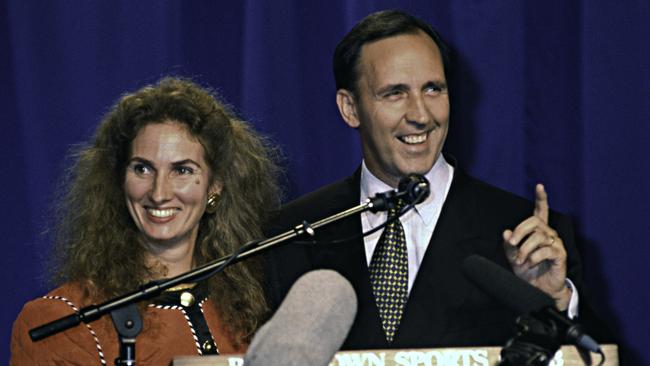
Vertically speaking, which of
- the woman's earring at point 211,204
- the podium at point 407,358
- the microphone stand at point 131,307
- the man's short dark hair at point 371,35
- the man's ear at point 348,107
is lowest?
the podium at point 407,358

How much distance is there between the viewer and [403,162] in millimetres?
2441

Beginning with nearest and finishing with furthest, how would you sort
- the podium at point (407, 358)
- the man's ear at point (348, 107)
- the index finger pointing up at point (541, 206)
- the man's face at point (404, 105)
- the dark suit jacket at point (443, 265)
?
the podium at point (407, 358)
the index finger pointing up at point (541, 206)
the dark suit jacket at point (443, 265)
the man's face at point (404, 105)
the man's ear at point (348, 107)

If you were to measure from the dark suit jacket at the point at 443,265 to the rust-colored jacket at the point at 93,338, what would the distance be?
0.92ft

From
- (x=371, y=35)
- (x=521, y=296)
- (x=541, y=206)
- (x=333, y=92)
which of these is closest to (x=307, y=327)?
(x=521, y=296)

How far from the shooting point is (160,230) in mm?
2330

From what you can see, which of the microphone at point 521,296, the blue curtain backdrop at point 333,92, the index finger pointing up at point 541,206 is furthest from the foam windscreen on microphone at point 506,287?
the blue curtain backdrop at point 333,92

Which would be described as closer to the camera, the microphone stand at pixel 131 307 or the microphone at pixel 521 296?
the microphone at pixel 521 296

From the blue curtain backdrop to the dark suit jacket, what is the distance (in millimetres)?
336

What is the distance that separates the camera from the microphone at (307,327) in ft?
3.78

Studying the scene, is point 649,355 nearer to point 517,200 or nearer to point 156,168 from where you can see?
point 517,200

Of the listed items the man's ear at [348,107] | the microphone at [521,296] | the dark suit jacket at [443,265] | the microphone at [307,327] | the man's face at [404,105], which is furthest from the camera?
the man's ear at [348,107]

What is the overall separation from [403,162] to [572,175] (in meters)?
0.56

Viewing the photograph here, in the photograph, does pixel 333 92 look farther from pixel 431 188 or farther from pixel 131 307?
pixel 131 307

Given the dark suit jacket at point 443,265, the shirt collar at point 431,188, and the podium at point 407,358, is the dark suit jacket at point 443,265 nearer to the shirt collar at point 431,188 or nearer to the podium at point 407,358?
the shirt collar at point 431,188
